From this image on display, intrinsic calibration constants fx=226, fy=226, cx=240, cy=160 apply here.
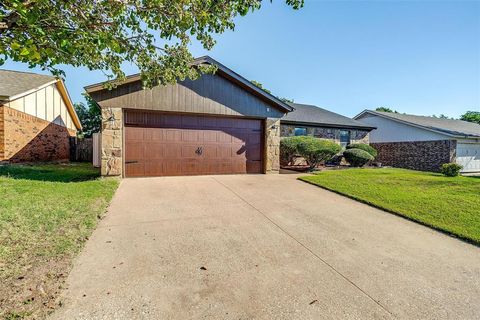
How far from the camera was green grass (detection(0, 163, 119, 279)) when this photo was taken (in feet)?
9.32

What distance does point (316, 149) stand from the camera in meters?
11.0

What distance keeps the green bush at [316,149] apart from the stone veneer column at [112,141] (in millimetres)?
8075

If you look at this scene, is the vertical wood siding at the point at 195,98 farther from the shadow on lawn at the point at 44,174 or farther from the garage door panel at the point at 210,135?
the shadow on lawn at the point at 44,174

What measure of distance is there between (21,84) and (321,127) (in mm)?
17678

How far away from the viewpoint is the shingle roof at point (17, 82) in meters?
10.6

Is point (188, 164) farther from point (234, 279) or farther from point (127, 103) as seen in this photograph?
point (234, 279)

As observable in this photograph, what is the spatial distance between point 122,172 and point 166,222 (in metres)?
4.85

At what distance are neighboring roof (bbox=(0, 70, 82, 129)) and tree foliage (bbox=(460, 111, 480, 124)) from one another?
5473 centimetres

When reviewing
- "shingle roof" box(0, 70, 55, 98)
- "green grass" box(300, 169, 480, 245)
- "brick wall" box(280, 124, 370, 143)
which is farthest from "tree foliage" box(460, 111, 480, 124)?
"shingle roof" box(0, 70, 55, 98)

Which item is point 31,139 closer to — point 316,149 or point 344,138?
point 316,149

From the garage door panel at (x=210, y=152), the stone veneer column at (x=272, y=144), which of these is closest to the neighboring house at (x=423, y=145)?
the stone veneer column at (x=272, y=144)

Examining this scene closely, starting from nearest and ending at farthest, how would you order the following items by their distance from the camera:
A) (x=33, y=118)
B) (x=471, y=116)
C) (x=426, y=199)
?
(x=426, y=199) < (x=33, y=118) < (x=471, y=116)

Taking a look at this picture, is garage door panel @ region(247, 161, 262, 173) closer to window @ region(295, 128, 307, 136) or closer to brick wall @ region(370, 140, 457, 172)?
window @ region(295, 128, 307, 136)

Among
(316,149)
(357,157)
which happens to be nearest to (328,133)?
(357,157)
